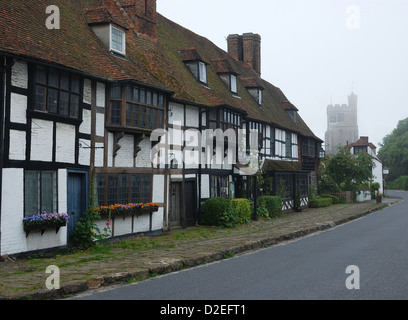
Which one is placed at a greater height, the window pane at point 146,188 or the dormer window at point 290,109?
the dormer window at point 290,109

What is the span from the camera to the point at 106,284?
8469mm

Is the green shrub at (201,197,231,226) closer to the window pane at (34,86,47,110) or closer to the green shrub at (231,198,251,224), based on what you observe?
the green shrub at (231,198,251,224)

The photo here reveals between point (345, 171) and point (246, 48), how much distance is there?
1609cm

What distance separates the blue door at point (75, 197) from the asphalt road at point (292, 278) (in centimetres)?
495

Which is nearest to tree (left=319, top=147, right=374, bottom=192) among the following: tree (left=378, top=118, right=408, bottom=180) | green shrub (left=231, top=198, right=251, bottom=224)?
green shrub (left=231, top=198, right=251, bottom=224)

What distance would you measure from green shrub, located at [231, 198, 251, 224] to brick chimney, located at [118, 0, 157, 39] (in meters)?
8.60

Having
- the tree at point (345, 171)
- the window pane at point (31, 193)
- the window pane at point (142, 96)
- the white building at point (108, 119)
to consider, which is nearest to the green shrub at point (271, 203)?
the white building at point (108, 119)

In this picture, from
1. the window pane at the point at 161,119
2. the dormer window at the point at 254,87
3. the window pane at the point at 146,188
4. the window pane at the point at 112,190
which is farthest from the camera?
the dormer window at the point at 254,87

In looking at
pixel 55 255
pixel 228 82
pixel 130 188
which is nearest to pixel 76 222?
pixel 55 255

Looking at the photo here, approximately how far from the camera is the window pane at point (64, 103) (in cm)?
1265

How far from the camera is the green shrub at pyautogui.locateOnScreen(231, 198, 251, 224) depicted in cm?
2060

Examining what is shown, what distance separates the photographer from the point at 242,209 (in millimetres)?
21156

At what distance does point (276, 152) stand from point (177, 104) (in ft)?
44.5

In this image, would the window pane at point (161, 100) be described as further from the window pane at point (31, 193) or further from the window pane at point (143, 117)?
the window pane at point (31, 193)
